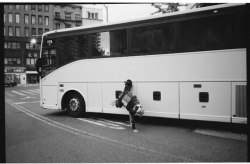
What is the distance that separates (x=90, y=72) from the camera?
27.3 feet

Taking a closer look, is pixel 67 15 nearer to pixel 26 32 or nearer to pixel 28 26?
pixel 28 26

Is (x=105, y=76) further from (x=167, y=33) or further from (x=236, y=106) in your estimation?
(x=236, y=106)

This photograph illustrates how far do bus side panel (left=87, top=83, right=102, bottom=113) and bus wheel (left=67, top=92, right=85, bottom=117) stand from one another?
35cm

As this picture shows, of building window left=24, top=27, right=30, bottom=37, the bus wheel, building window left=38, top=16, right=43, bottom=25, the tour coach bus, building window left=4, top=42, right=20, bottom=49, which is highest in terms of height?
building window left=38, top=16, right=43, bottom=25

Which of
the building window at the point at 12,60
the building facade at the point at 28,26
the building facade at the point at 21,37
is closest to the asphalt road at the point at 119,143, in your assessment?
the building facade at the point at 28,26

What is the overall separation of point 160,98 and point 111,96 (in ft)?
6.37

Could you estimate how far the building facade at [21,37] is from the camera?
52.6m

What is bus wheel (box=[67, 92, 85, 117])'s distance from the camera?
28.4ft

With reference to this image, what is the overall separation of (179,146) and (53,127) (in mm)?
4410

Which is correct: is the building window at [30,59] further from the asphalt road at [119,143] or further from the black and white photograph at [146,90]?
the asphalt road at [119,143]

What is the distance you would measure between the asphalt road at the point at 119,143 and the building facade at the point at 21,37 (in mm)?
51433

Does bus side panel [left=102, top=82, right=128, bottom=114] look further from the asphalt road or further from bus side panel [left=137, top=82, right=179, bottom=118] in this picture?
bus side panel [left=137, top=82, right=179, bottom=118]

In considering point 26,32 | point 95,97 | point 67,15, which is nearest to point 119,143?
point 95,97

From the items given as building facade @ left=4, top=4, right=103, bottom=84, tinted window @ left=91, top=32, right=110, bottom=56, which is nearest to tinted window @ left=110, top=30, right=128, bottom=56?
tinted window @ left=91, top=32, right=110, bottom=56
